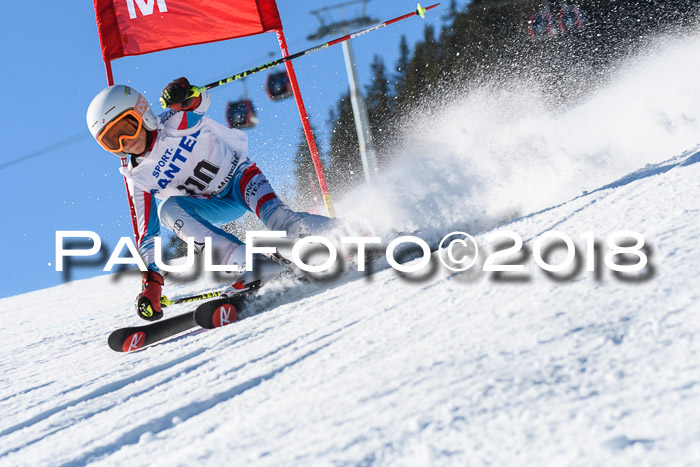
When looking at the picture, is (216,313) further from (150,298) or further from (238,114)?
(238,114)

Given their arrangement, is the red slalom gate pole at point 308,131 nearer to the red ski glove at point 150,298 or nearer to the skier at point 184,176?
the skier at point 184,176

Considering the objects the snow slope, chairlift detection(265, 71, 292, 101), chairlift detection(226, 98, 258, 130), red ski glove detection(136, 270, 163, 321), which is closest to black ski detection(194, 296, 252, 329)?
the snow slope

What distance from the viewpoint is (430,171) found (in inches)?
203

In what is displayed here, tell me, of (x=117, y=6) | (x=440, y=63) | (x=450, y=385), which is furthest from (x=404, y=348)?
(x=440, y=63)

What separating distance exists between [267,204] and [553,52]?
2049 centimetres

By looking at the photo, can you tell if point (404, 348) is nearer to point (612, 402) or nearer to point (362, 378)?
point (362, 378)

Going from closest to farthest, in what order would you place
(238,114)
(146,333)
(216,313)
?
(216,313), (146,333), (238,114)

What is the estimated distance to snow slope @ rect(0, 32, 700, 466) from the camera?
3.74ft

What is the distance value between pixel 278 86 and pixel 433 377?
24.4 ft

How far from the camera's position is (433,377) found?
1.47 m

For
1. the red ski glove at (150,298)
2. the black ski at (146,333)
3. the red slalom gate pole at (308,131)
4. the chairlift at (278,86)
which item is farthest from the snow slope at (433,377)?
the chairlift at (278,86)

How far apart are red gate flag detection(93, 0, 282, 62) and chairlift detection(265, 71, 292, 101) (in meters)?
2.38

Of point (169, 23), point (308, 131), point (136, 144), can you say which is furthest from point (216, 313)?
point (169, 23)

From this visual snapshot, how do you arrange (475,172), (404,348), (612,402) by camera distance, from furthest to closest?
(475,172) → (404,348) → (612,402)
